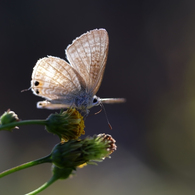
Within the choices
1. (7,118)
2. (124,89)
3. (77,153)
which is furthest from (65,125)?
(124,89)

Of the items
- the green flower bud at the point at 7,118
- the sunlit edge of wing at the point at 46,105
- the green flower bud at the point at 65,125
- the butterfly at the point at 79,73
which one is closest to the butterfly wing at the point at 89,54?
the butterfly at the point at 79,73

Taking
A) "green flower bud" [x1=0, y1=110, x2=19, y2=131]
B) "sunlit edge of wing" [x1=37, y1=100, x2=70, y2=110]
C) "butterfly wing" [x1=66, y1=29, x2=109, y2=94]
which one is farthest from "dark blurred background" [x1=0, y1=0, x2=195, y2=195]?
"green flower bud" [x1=0, y1=110, x2=19, y2=131]

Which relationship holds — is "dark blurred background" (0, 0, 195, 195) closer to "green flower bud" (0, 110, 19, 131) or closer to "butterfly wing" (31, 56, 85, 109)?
"butterfly wing" (31, 56, 85, 109)

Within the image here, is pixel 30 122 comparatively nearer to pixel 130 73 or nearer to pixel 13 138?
pixel 13 138

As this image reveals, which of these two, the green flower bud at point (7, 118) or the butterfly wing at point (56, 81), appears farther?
the butterfly wing at point (56, 81)

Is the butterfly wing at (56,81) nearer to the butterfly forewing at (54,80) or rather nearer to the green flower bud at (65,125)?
the butterfly forewing at (54,80)

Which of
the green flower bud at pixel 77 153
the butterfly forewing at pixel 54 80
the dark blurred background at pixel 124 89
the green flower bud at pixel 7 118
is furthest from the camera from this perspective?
the dark blurred background at pixel 124 89
